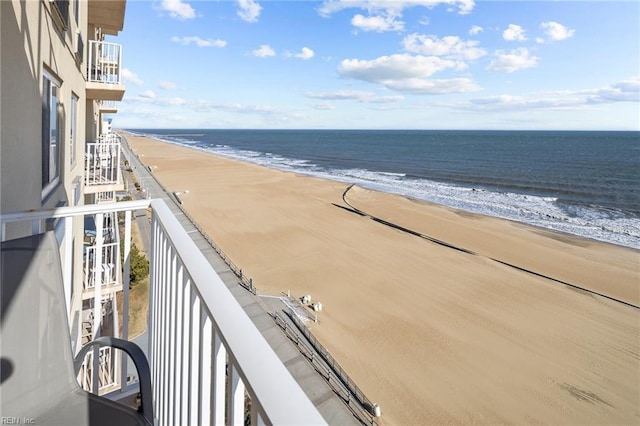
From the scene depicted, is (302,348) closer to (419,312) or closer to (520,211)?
(419,312)

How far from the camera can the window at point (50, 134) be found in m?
3.64

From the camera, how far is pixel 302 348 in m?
8.23

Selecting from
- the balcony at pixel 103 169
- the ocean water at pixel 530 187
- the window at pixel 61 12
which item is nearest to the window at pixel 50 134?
the window at pixel 61 12

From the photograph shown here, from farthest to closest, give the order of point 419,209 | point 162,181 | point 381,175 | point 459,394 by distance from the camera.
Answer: point 381,175, point 162,181, point 419,209, point 459,394

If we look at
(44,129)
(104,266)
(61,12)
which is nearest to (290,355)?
(104,266)

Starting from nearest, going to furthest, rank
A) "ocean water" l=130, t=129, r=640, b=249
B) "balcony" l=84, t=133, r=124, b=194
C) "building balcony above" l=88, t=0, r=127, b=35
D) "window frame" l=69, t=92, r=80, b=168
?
1. "window frame" l=69, t=92, r=80, b=168
2. "balcony" l=84, t=133, r=124, b=194
3. "building balcony above" l=88, t=0, r=127, b=35
4. "ocean water" l=130, t=129, r=640, b=249

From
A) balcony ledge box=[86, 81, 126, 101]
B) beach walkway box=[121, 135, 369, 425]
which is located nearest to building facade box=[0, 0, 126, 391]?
beach walkway box=[121, 135, 369, 425]

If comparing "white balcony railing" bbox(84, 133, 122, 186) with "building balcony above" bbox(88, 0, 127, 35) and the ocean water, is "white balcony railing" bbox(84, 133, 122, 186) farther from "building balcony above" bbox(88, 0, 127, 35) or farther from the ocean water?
the ocean water

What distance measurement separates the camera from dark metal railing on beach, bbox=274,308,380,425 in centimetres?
676

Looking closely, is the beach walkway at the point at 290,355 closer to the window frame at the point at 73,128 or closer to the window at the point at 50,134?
the window at the point at 50,134

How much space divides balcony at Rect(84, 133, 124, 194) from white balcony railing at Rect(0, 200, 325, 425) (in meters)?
5.60

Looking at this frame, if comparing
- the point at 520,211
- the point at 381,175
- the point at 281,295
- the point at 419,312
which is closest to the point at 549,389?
the point at 419,312

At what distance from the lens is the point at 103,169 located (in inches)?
360

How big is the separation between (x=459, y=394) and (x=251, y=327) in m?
7.85
